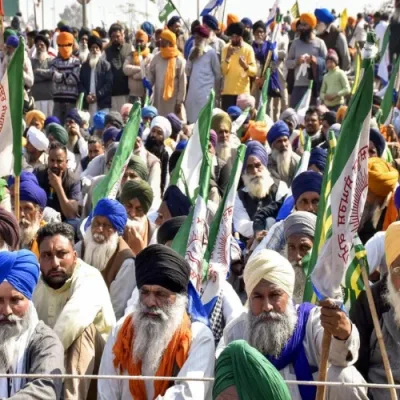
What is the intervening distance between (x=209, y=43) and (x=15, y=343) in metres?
12.7

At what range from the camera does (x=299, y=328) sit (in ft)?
19.5

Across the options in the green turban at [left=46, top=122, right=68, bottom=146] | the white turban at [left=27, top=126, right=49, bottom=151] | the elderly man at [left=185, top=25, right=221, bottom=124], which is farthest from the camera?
the elderly man at [left=185, top=25, right=221, bottom=124]

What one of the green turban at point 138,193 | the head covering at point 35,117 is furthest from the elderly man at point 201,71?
the green turban at point 138,193

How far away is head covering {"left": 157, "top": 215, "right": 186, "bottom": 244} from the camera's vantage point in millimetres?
7887

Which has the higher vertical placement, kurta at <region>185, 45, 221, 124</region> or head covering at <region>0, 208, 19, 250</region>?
head covering at <region>0, 208, 19, 250</region>

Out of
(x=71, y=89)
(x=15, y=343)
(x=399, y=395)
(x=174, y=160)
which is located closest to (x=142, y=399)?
(x=15, y=343)

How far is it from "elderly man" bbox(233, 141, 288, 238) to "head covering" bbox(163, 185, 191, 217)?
2.12 feet

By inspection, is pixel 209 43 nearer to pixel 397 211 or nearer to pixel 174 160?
pixel 174 160

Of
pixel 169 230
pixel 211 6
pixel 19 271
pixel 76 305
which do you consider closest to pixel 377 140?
pixel 169 230

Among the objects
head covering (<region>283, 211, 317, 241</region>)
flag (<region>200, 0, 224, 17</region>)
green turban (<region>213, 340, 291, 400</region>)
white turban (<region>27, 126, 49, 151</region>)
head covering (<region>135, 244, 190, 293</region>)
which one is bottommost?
white turban (<region>27, 126, 49, 151</region>)

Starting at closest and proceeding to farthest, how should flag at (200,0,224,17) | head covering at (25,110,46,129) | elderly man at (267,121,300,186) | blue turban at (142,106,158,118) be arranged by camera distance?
1. elderly man at (267,121,300,186)
2. blue turban at (142,106,158,118)
3. head covering at (25,110,46,129)
4. flag at (200,0,224,17)

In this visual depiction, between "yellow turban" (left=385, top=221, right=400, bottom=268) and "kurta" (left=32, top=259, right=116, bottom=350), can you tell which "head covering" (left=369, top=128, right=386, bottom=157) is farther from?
"yellow turban" (left=385, top=221, right=400, bottom=268)

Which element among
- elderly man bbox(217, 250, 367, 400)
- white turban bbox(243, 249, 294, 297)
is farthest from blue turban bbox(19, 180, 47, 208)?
→ white turban bbox(243, 249, 294, 297)

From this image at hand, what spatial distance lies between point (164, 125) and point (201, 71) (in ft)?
11.3
